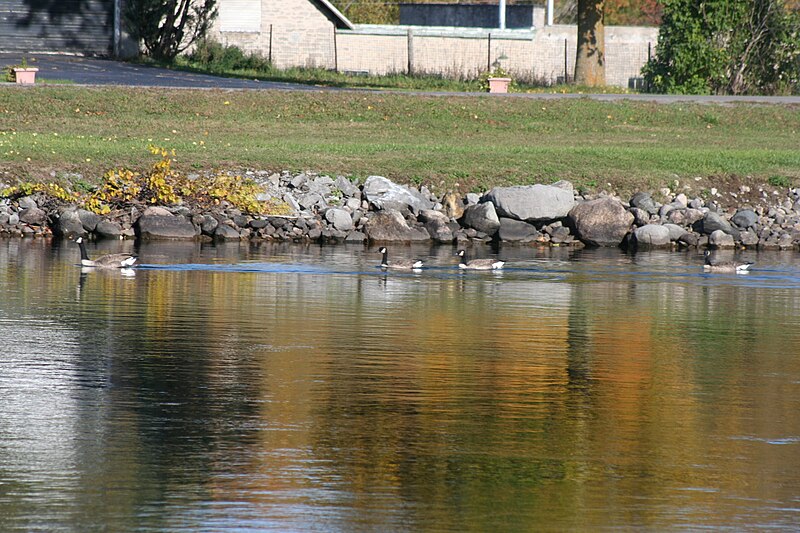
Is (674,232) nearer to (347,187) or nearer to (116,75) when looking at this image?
(347,187)

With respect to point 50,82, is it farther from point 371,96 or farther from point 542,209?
point 542,209

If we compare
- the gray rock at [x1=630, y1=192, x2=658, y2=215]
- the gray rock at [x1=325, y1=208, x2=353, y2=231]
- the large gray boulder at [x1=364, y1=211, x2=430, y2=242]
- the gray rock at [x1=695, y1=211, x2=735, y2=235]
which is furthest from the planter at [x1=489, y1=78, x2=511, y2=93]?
the gray rock at [x1=325, y1=208, x2=353, y2=231]

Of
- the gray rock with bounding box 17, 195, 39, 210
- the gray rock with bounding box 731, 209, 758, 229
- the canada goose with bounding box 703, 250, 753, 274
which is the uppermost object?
the gray rock with bounding box 17, 195, 39, 210

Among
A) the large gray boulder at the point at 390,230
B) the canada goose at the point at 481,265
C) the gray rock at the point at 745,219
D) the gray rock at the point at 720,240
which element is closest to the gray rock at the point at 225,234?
the large gray boulder at the point at 390,230

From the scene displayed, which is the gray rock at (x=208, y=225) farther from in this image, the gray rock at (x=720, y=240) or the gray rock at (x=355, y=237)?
the gray rock at (x=720, y=240)

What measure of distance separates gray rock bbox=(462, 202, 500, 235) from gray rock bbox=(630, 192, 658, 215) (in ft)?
12.3

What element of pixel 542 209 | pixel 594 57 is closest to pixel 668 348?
pixel 542 209

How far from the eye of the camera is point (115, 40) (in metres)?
55.0

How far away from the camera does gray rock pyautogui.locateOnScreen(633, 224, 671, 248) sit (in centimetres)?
2989

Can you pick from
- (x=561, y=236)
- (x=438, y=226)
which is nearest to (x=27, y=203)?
(x=438, y=226)

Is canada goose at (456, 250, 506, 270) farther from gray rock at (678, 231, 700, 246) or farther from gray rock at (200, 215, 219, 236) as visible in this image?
gray rock at (678, 231, 700, 246)

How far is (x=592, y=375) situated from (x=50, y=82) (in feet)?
99.9

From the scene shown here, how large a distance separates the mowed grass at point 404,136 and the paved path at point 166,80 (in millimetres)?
1225

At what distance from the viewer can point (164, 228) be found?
28656 mm
